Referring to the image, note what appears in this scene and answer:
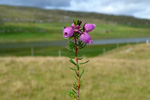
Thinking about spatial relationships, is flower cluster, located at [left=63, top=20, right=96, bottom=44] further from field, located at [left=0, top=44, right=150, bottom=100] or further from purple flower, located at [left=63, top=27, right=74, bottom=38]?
field, located at [left=0, top=44, right=150, bottom=100]

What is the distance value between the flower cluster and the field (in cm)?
861

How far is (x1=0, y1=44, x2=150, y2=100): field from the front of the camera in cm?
914

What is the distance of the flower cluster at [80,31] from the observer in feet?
2.22

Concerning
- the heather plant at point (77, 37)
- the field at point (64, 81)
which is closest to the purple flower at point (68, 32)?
the heather plant at point (77, 37)

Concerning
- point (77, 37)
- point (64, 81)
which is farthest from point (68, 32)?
point (64, 81)

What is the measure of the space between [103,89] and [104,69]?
3590 millimetres

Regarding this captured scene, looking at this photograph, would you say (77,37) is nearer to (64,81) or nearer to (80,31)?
(80,31)

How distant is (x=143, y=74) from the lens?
12984 mm

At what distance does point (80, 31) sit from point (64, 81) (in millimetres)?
10555

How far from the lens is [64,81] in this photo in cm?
1103

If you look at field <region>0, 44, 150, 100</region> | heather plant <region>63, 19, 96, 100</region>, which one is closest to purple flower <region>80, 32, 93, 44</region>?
heather plant <region>63, 19, 96, 100</region>

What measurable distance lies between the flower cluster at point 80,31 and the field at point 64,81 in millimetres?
8606

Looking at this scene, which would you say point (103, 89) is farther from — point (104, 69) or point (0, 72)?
point (0, 72)

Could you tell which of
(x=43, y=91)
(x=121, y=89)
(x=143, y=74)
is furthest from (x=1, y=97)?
(x=143, y=74)
